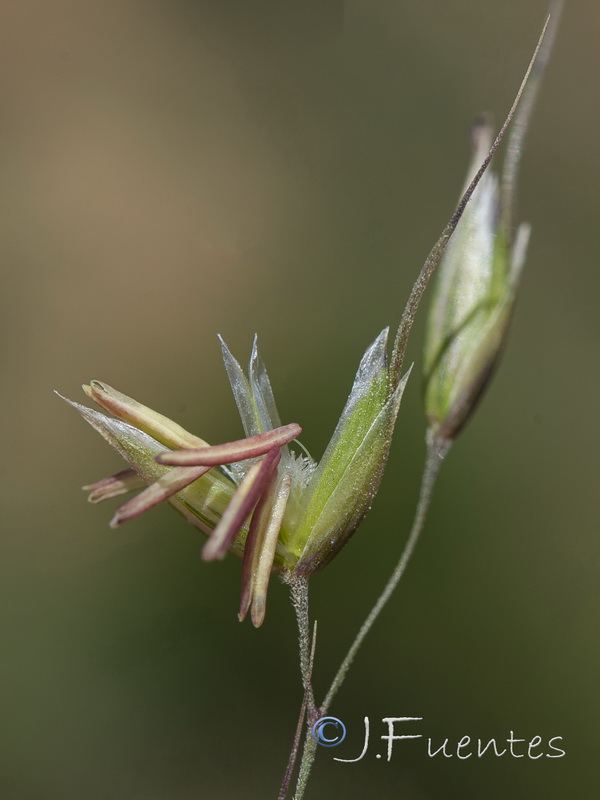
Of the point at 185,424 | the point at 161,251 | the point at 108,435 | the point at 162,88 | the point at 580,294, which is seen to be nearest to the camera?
the point at 108,435

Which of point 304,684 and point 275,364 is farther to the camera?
point 275,364

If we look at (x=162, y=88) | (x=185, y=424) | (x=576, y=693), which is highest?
(x=162, y=88)

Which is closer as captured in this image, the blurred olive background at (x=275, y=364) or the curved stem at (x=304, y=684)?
the curved stem at (x=304, y=684)

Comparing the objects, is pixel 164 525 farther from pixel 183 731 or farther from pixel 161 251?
pixel 161 251

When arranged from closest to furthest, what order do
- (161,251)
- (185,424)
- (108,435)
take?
(108,435) < (185,424) < (161,251)

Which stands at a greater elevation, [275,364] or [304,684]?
[275,364]

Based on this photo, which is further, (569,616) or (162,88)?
(162,88)

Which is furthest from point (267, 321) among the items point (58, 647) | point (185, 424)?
point (58, 647)

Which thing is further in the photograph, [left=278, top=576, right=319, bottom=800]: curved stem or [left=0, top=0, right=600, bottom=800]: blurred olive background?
[left=0, top=0, right=600, bottom=800]: blurred olive background
